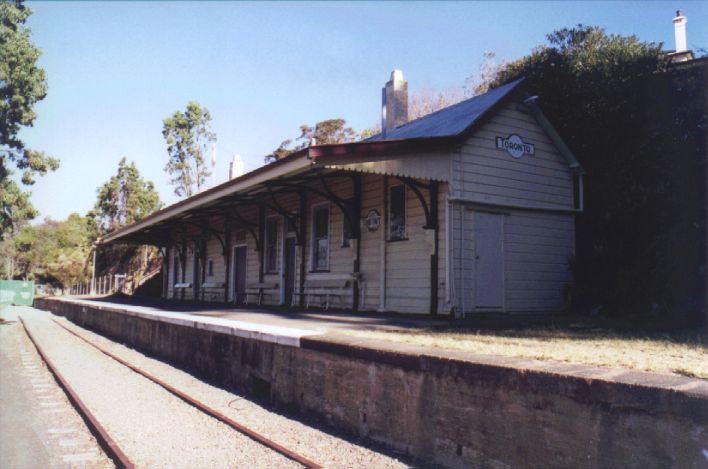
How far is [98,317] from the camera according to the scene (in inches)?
717

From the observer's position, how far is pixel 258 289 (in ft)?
53.9

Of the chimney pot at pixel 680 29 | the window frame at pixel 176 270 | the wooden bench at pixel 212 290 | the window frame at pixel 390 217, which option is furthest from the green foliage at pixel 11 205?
the chimney pot at pixel 680 29

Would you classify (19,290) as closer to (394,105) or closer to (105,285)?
(105,285)

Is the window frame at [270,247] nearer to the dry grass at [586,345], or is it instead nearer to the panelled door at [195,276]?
the panelled door at [195,276]

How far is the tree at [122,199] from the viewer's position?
45.8 m

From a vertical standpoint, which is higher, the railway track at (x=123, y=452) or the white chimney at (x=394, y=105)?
the white chimney at (x=394, y=105)

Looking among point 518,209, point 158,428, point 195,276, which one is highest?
point 518,209

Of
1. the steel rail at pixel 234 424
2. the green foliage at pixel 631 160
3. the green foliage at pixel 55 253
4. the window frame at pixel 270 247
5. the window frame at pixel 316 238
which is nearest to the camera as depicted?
the steel rail at pixel 234 424

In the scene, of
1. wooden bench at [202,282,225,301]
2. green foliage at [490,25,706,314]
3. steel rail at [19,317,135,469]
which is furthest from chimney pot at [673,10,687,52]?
steel rail at [19,317,135,469]

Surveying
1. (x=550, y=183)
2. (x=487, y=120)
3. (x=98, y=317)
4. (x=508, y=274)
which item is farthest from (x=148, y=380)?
(x=98, y=317)

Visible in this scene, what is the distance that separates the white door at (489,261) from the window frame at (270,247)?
277 inches

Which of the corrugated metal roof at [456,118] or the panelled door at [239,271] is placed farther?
the panelled door at [239,271]

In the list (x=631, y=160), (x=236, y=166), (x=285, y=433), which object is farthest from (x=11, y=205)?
(x=631, y=160)

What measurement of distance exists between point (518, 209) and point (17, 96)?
18222 millimetres
